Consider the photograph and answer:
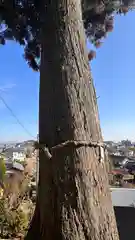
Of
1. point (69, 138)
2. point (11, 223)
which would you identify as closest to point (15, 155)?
point (11, 223)

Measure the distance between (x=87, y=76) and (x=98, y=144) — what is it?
2.61 ft

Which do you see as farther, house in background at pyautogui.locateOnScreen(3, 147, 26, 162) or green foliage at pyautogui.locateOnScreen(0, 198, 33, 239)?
house in background at pyautogui.locateOnScreen(3, 147, 26, 162)

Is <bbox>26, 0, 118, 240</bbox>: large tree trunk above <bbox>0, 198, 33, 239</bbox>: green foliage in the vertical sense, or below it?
above

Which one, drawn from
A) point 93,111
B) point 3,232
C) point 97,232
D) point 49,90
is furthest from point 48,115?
point 3,232

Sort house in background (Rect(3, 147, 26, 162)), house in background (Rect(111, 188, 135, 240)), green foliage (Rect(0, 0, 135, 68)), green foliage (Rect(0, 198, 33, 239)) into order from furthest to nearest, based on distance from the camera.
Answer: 1. house in background (Rect(3, 147, 26, 162))
2. green foliage (Rect(0, 198, 33, 239))
3. house in background (Rect(111, 188, 135, 240))
4. green foliage (Rect(0, 0, 135, 68))

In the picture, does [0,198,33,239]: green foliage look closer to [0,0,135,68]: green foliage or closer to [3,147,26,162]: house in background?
[0,0,135,68]: green foliage

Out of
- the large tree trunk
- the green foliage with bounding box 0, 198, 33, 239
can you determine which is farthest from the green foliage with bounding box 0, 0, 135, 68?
the green foliage with bounding box 0, 198, 33, 239

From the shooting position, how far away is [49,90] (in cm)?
335

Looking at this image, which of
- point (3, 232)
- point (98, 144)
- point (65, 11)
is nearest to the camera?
point (98, 144)

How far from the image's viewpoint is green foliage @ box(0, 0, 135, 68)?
486 centimetres

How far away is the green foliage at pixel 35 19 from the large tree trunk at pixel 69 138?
2.00 ft

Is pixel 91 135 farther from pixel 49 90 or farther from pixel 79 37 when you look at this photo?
pixel 79 37

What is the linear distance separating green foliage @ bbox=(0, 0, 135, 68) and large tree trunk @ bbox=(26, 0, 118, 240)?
61 centimetres

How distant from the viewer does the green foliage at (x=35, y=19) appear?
4863mm
